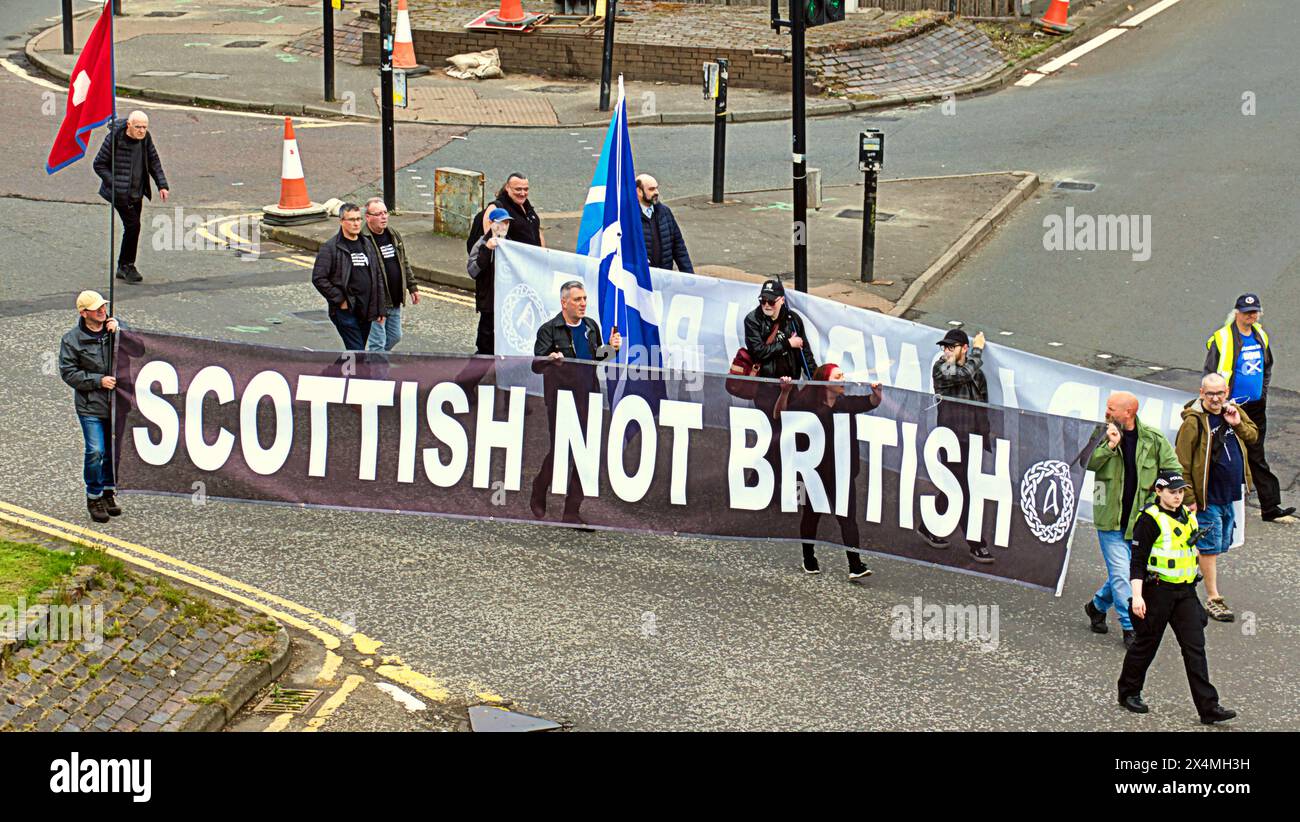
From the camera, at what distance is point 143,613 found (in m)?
9.92

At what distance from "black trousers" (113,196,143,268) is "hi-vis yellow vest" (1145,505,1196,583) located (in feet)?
37.8

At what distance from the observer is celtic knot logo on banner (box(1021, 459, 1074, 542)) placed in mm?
10594

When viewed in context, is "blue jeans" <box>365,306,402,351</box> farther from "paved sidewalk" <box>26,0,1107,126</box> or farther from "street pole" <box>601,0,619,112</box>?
"street pole" <box>601,0,619,112</box>

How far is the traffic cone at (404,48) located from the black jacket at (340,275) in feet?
49.5

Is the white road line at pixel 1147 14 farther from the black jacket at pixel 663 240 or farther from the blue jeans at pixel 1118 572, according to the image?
the blue jeans at pixel 1118 572

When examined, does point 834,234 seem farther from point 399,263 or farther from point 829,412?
point 829,412

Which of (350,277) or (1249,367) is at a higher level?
(350,277)

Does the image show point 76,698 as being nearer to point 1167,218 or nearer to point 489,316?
point 489,316

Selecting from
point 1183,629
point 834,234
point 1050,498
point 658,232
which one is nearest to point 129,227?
point 658,232

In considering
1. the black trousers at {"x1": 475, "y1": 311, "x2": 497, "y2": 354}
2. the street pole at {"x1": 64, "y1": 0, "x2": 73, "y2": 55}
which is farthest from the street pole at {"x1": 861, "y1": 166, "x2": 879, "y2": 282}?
the street pole at {"x1": 64, "y1": 0, "x2": 73, "y2": 55}

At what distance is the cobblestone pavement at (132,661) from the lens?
8.81 metres

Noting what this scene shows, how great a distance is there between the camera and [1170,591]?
30.6ft

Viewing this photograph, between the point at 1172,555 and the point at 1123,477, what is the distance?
1.09m

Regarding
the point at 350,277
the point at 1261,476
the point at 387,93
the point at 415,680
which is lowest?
the point at 415,680
